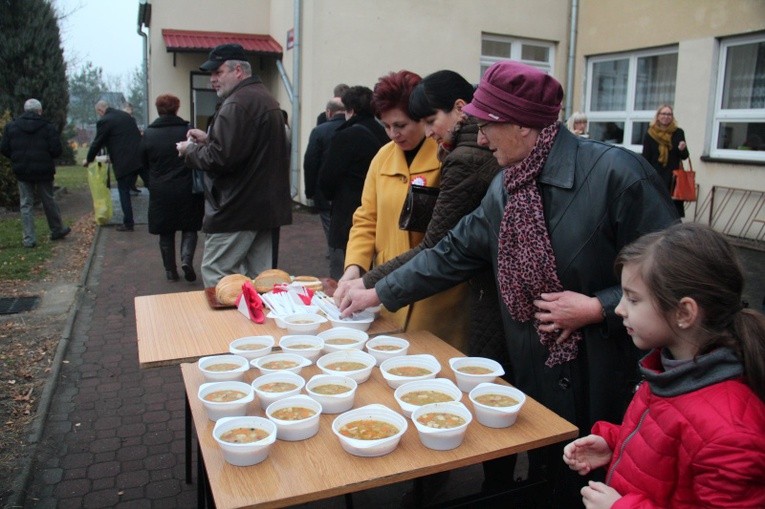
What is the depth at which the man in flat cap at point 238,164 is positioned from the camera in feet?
15.3

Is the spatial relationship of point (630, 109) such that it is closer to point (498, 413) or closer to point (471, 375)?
point (471, 375)

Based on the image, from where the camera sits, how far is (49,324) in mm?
6090

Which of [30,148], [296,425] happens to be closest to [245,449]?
[296,425]

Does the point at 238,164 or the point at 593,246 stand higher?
the point at 238,164

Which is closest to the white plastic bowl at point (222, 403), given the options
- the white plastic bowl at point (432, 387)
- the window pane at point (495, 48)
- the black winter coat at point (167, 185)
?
the white plastic bowl at point (432, 387)

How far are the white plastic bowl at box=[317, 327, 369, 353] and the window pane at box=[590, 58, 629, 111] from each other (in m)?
10.6

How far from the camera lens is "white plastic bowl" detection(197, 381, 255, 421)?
1.93m

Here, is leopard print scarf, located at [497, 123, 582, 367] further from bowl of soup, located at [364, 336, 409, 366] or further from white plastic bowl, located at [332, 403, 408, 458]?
white plastic bowl, located at [332, 403, 408, 458]

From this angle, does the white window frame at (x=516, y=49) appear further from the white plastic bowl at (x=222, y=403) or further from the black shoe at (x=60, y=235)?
the white plastic bowl at (x=222, y=403)

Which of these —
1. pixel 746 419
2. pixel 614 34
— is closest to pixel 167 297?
pixel 746 419

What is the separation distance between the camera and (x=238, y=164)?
4.79 metres

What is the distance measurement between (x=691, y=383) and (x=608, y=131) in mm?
11713

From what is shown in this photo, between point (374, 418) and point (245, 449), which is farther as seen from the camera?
point (374, 418)

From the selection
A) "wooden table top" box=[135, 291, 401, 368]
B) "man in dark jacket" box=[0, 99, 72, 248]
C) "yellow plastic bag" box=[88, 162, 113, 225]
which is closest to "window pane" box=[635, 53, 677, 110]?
"yellow plastic bag" box=[88, 162, 113, 225]
